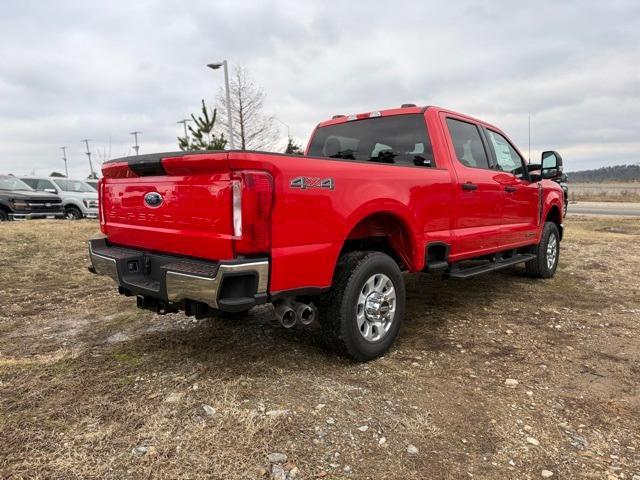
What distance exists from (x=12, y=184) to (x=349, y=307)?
16273 millimetres

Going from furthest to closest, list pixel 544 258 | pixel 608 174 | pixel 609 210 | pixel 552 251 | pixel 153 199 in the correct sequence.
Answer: pixel 608 174, pixel 609 210, pixel 552 251, pixel 544 258, pixel 153 199

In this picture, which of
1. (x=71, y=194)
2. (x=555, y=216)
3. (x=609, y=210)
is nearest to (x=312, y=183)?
(x=555, y=216)

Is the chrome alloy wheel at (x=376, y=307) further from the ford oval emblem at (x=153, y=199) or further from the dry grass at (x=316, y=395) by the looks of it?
the ford oval emblem at (x=153, y=199)

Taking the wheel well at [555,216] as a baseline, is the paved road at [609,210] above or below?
below

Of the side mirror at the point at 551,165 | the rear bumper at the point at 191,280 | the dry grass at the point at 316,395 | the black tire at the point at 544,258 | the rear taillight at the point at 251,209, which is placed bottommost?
the dry grass at the point at 316,395

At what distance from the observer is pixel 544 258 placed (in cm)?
627

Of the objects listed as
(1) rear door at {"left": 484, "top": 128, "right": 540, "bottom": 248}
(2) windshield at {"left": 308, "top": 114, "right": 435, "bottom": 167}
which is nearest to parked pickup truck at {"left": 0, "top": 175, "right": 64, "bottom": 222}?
(2) windshield at {"left": 308, "top": 114, "right": 435, "bottom": 167}

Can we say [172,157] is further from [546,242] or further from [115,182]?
[546,242]

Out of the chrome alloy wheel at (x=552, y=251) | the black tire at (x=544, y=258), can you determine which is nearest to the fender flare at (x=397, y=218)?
the black tire at (x=544, y=258)

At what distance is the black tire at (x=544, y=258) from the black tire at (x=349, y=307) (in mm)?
3632

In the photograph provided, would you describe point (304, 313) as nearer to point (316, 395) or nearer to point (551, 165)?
point (316, 395)

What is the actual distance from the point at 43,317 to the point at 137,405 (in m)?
2.64

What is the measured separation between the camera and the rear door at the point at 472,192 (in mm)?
4316

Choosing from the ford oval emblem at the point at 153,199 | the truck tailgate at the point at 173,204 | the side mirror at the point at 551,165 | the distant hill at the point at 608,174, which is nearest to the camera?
the truck tailgate at the point at 173,204
